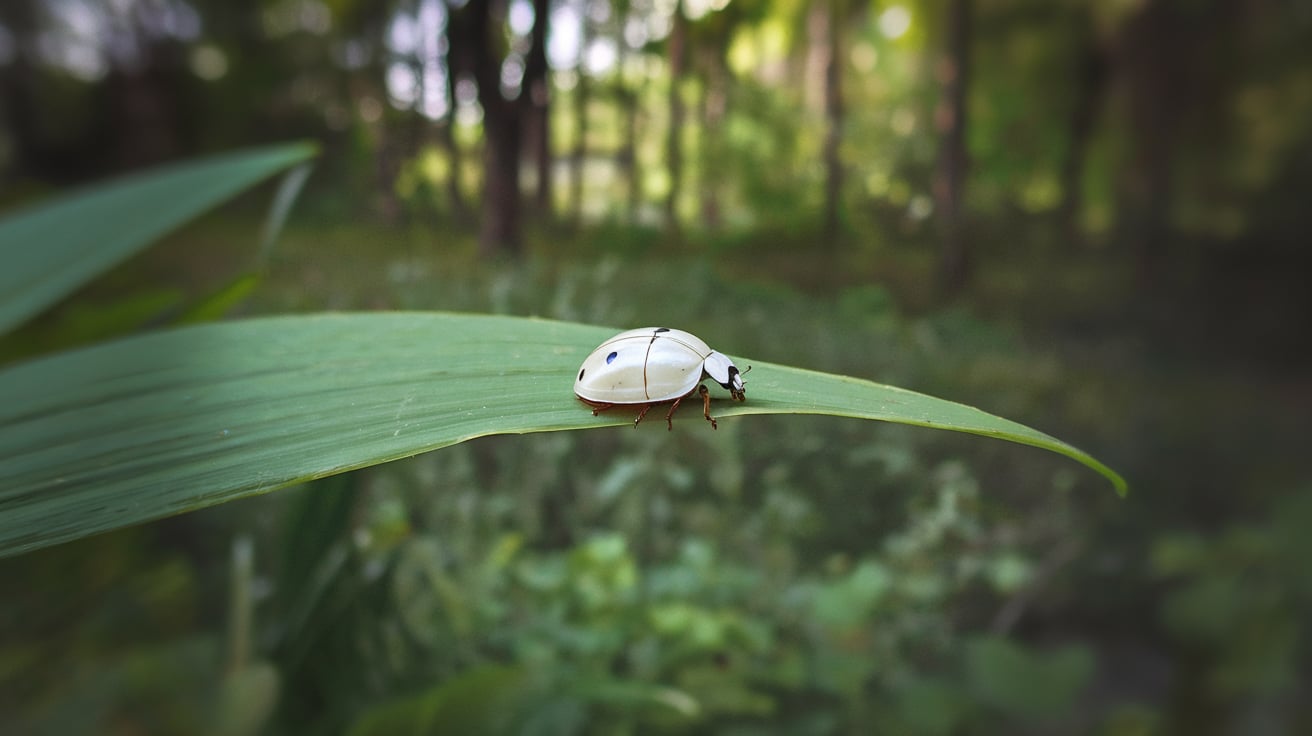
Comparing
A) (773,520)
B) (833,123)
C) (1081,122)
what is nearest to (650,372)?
(773,520)

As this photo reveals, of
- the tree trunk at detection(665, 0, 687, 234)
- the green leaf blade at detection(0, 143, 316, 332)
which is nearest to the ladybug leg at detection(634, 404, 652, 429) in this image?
the green leaf blade at detection(0, 143, 316, 332)

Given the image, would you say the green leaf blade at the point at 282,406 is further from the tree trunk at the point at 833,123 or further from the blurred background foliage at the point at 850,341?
the tree trunk at the point at 833,123

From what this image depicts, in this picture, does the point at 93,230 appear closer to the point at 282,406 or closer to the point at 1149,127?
the point at 282,406

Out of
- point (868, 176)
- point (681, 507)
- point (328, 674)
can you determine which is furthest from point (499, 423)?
point (868, 176)

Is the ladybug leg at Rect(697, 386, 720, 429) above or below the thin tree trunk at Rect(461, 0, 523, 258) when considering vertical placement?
below

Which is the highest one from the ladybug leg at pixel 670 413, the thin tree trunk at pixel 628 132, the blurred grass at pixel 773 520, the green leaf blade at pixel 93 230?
the thin tree trunk at pixel 628 132

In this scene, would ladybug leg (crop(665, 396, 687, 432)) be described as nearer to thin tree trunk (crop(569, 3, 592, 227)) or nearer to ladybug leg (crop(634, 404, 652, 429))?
ladybug leg (crop(634, 404, 652, 429))

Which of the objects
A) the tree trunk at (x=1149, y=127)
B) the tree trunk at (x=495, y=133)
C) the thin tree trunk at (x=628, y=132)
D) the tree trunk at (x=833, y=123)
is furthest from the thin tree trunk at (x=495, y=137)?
the tree trunk at (x=1149, y=127)

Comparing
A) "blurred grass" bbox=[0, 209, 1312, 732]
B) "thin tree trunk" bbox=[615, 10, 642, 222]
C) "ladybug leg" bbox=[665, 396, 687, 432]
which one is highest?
"thin tree trunk" bbox=[615, 10, 642, 222]
